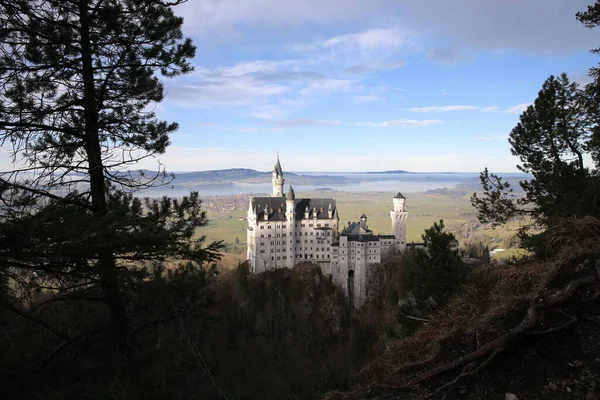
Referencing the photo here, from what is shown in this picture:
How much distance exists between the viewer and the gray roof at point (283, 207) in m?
56.7

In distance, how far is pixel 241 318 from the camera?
53000 mm

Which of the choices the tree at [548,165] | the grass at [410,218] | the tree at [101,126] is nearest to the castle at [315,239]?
the grass at [410,218]

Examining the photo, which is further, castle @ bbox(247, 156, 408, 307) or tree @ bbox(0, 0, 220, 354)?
castle @ bbox(247, 156, 408, 307)

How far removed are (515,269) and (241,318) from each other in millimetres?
51001

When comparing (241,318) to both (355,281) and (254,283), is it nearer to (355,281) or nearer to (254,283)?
(254,283)

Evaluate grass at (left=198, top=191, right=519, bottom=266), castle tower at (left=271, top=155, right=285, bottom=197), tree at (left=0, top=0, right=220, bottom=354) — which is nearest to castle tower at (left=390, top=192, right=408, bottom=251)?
grass at (left=198, top=191, right=519, bottom=266)

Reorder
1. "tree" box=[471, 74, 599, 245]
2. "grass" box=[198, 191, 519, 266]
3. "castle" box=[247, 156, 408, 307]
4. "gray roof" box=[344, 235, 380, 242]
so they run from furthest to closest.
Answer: "grass" box=[198, 191, 519, 266] → "castle" box=[247, 156, 408, 307] → "gray roof" box=[344, 235, 380, 242] → "tree" box=[471, 74, 599, 245]

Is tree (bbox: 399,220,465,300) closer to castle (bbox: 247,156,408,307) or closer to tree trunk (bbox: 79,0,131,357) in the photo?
tree trunk (bbox: 79,0,131,357)

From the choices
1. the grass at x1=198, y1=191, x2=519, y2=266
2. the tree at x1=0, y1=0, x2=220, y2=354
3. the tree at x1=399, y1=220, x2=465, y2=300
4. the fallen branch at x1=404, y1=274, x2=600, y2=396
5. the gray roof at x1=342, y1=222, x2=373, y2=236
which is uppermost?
the tree at x1=0, y1=0, x2=220, y2=354

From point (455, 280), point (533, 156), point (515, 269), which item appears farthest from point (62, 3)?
point (533, 156)

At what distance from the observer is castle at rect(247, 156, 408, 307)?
5403cm

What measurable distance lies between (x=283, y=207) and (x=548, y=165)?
43.7m

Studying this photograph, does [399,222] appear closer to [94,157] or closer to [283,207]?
[283,207]

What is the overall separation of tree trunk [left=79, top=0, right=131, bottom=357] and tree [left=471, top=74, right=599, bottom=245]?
1397 cm
